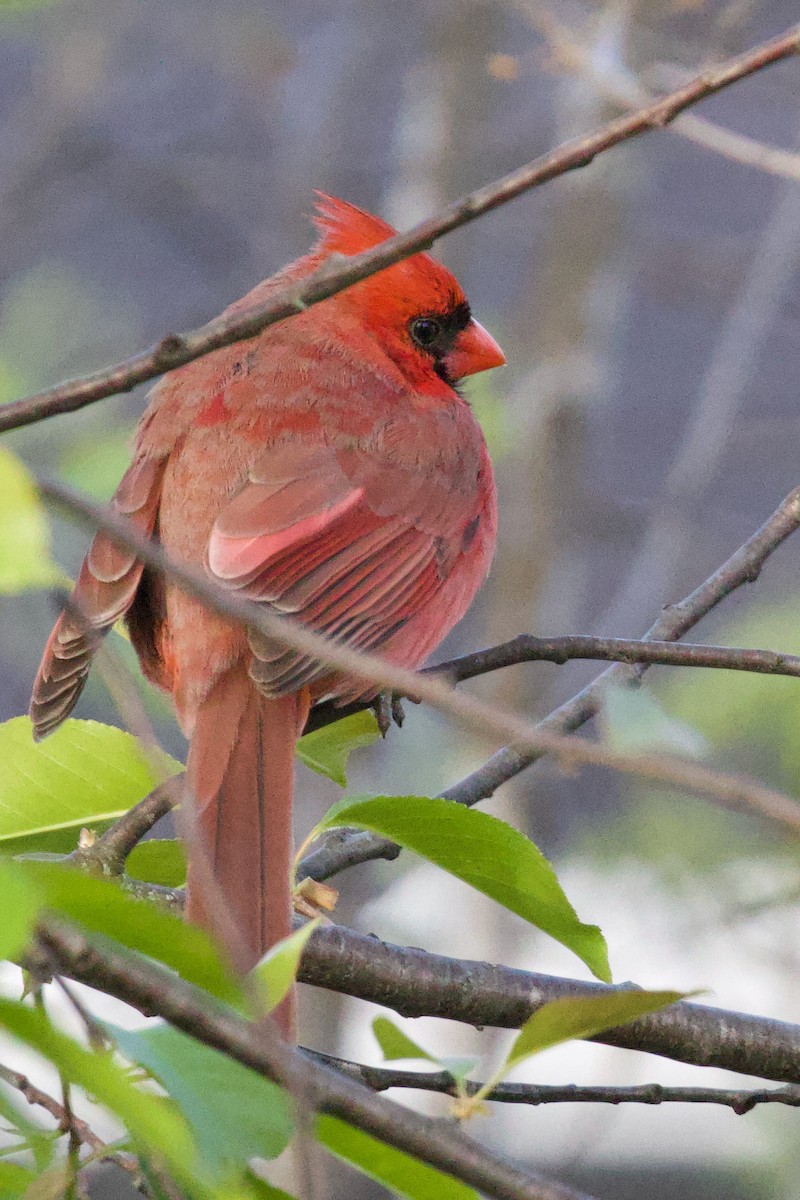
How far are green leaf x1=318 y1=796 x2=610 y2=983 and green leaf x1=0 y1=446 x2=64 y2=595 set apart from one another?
0.75 m

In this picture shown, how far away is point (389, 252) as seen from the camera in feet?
3.62

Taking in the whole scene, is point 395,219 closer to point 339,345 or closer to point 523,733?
point 339,345

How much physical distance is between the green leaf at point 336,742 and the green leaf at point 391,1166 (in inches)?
47.9

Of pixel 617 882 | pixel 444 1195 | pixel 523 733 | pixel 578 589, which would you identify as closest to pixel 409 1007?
pixel 444 1195

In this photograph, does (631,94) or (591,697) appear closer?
(591,697)

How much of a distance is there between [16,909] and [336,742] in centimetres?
147

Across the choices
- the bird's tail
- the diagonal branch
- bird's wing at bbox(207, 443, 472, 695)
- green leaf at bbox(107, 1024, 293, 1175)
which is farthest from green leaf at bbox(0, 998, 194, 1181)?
bird's wing at bbox(207, 443, 472, 695)

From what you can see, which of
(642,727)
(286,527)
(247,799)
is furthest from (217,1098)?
(286,527)

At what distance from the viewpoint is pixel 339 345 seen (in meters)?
3.17

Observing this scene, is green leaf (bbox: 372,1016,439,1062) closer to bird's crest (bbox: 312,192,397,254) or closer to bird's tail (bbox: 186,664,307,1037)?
bird's tail (bbox: 186,664,307,1037)

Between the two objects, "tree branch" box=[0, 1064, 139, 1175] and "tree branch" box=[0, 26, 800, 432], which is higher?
"tree branch" box=[0, 26, 800, 432]

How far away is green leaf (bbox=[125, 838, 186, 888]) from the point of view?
1.79 meters

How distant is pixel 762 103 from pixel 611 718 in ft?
18.0

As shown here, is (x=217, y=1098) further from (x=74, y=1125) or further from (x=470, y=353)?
(x=470, y=353)
